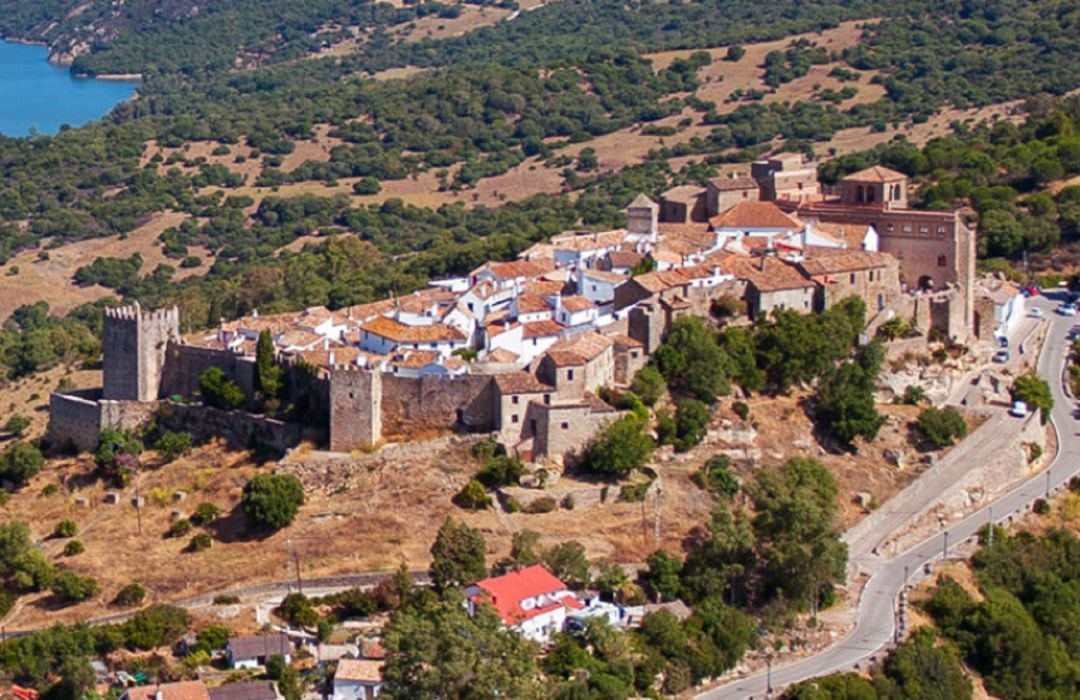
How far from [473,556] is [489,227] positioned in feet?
153

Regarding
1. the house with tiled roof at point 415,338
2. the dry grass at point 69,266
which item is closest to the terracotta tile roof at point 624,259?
the house with tiled roof at point 415,338

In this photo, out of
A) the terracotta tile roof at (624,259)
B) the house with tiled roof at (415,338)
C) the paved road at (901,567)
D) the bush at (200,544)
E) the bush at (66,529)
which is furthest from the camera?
the terracotta tile roof at (624,259)

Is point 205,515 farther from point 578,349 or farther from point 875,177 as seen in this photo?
point 875,177

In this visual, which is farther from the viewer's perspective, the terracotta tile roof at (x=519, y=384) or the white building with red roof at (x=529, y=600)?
the terracotta tile roof at (x=519, y=384)

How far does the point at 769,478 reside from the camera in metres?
42.1

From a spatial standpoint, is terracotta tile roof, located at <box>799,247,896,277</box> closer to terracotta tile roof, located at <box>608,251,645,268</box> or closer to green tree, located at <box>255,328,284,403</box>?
terracotta tile roof, located at <box>608,251,645,268</box>

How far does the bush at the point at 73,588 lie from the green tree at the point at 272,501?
365 centimetres

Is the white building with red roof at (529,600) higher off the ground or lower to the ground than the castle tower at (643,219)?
lower

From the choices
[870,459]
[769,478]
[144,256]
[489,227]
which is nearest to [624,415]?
[769,478]

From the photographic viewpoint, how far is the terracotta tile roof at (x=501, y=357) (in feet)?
141

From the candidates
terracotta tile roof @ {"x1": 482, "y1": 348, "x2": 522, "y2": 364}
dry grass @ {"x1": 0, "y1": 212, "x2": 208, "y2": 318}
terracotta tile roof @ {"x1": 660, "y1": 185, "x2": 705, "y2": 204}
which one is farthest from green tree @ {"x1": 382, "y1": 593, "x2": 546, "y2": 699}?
dry grass @ {"x1": 0, "y1": 212, "x2": 208, "y2": 318}

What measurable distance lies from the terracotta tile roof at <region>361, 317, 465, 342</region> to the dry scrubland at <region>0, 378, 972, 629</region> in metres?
3.32

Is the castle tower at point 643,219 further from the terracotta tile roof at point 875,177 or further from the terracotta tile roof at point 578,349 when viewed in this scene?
the terracotta tile roof at point 578,349

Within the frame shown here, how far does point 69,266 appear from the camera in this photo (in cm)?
9169
